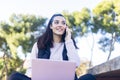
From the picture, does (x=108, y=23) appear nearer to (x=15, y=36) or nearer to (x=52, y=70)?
(x=15, y=36)

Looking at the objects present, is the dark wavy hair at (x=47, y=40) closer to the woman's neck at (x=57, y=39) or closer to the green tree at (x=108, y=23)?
the woman's neck at (x=57, y=39)

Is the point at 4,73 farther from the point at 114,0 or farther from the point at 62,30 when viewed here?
the point at 62,30

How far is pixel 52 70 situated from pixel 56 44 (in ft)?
1.75

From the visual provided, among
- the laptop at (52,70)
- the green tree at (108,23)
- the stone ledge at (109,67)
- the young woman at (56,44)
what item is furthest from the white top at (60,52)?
the green tree at (108,23)

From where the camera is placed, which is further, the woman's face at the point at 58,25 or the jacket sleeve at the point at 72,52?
the woman's face at the point at 58,25

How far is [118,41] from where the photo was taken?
12281mm

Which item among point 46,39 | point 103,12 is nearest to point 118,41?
point 103,12

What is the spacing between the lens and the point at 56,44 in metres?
2.73

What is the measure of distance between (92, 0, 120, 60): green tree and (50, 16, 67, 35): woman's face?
932 centimetres

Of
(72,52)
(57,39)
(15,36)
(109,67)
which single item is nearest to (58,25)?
(57,39)

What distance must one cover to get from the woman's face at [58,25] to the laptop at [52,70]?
52 centimetres

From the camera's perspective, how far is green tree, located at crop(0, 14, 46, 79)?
38.4 ft

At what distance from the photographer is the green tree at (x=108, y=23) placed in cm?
1202

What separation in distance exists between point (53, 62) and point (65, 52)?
0.47m
